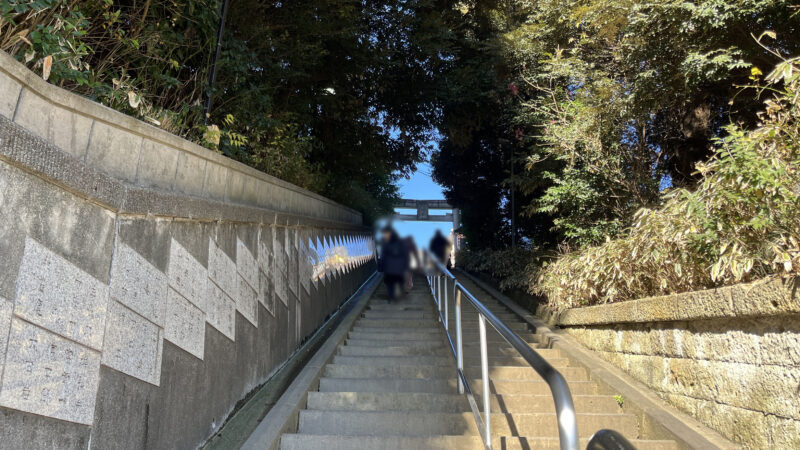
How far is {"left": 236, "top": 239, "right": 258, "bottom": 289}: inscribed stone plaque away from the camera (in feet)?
12.5

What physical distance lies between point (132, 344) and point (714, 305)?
331cm

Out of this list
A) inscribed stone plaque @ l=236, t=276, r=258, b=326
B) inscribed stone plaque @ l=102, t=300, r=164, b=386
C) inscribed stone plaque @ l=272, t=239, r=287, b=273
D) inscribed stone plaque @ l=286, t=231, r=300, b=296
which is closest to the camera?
inscribed stone plaque @ l=102, t=300, r=164, b=386

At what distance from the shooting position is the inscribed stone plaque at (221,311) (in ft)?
10.5

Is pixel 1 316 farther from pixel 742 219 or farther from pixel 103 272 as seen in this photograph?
pixel 742 219

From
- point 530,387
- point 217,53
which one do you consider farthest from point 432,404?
point 217,53

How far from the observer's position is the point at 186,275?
292 cm

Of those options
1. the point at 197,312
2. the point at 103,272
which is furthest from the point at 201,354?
the point at 103,272

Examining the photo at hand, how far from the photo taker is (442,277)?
6680 mm

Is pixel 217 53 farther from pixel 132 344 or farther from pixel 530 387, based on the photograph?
pixel 530 387

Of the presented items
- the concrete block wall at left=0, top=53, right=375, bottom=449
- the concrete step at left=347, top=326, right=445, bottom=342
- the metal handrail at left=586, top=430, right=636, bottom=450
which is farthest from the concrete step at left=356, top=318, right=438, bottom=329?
the metal handrail at left=586, top=430, right=636, bottom=450

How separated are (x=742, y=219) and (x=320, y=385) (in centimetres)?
338

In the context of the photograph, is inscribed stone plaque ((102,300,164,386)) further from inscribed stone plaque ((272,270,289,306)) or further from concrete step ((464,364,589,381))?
concrete step ((464,364,589,381))

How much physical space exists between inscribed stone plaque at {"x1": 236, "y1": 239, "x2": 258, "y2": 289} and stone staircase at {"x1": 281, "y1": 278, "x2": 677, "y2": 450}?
1037 millimetres

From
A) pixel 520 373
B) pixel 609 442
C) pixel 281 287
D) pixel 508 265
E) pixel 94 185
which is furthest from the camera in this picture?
pixel 508 265
